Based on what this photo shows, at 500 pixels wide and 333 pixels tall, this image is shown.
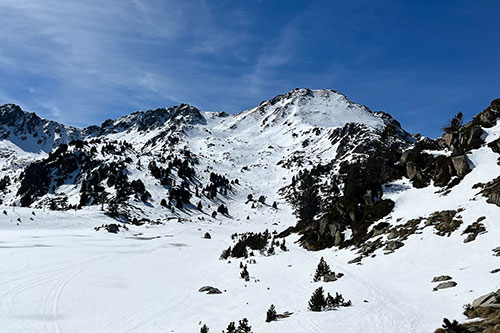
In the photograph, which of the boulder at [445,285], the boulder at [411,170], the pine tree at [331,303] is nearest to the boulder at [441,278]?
the boulder at [445,285]

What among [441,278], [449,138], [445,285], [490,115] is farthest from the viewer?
[449,138]

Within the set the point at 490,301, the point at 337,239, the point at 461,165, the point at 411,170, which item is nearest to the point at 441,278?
the point at 490,301

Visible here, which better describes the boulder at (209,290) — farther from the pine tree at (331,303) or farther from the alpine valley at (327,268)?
the pine tree at (331,303)

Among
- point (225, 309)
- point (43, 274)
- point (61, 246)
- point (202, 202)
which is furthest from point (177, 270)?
point (202, 202)

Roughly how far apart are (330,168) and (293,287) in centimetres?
12468

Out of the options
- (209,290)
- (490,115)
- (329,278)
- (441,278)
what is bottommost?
(209,290)

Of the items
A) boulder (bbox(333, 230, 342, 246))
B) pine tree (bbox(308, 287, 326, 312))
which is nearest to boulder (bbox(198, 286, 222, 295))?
pine tree (bbox(308, 287, 326, 312))

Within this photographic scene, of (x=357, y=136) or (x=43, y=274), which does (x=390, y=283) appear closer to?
(x=43, y=274)

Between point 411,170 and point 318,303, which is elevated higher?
point 411,170

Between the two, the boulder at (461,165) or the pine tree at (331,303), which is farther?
the boulder at (461,165)

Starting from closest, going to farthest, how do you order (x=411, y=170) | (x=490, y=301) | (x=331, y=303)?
(x=490, y=301) → (x=331, y=303) → (x=411, y=170)

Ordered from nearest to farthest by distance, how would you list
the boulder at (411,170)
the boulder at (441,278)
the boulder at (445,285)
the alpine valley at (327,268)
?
1. the alpine valley at (327,268)
2. the boulder at (445,285)
3. the boulder at (441,278)
4. the boulder at (411,170)

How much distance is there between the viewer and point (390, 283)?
21703 mm

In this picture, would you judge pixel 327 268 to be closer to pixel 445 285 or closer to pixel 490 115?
pixel 445 285
